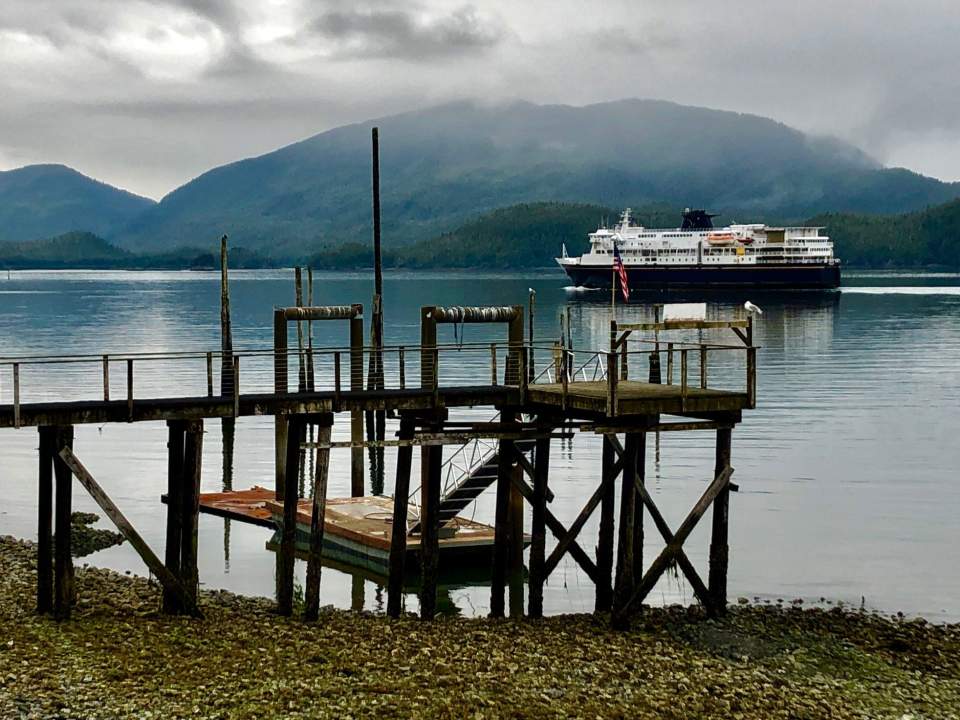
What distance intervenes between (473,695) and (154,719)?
14.0 feet

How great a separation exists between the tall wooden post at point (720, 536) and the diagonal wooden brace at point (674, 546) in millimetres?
182

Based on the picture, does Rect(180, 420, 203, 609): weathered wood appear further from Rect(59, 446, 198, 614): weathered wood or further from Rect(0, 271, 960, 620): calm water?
Rect(0, 271, 960, 620): calm water

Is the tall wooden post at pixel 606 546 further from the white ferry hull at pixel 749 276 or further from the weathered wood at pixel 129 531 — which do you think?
the white ferry hull at pixel 749 276

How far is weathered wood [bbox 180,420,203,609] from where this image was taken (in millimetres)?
23203

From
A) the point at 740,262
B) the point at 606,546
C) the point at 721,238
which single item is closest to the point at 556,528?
the point at 606,546

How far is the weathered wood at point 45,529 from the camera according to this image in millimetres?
22656

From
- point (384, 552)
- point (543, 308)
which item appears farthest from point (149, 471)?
point (543, 308)

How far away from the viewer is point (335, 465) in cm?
4522

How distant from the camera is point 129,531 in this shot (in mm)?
22719

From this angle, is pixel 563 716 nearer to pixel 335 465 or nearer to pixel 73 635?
pixel 73 635

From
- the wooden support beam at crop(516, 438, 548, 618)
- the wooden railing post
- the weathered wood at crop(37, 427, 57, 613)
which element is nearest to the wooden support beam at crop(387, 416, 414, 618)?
the wooden support beam at crop(516, 438, 548, 618)

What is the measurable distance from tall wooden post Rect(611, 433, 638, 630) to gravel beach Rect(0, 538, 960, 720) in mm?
389

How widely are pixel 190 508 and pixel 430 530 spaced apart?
4558 mm

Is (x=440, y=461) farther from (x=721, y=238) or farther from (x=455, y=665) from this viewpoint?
(x=721, y=238)
